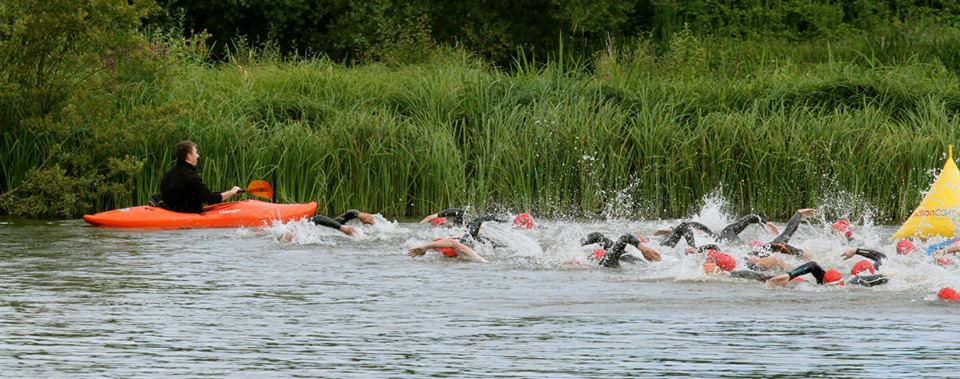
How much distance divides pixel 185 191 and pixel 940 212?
7.25m

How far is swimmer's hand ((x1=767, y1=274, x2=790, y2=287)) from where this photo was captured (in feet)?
36.0

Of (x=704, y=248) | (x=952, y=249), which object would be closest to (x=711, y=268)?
(x=704, y=248)

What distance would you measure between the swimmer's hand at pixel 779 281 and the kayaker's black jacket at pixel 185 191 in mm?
7181

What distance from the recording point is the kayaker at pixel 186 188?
16594 millimetres

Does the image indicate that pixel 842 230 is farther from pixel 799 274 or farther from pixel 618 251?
pixel 799 274

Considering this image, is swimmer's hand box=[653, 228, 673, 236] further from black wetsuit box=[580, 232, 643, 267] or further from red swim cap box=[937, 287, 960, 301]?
red swim cap box=[937, 287, 960, 301]

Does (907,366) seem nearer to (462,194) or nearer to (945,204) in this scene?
(945,204)

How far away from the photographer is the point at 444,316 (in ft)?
32.9

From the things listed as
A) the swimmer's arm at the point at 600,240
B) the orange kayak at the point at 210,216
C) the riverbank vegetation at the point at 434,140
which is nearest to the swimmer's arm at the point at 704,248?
the swimmer's arm at the point at 600,240

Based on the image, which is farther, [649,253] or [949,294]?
[649,253]

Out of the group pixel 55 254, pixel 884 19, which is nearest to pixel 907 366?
pixel 55 254

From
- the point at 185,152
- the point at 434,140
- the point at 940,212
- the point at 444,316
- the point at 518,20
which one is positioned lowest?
the point at 444,316

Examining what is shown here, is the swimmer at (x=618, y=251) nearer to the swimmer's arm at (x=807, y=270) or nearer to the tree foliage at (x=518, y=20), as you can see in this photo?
the swimmer's arm at (x=807, y=270)

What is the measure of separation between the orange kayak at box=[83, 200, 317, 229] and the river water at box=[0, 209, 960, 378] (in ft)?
6.12
